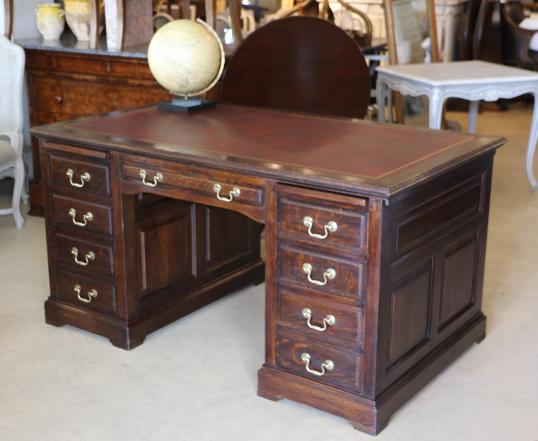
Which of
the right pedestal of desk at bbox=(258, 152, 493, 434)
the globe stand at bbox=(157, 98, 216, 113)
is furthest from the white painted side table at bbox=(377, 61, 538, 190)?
the right pedestal of desk at bbox=(258, 152, 493, 434)

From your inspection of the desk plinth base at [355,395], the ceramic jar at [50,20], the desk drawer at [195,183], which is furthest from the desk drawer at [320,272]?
the ceramic jar at [50,20]

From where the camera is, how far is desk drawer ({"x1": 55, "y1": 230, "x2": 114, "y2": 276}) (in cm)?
316

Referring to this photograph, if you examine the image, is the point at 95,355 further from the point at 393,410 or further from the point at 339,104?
the point at 339,104

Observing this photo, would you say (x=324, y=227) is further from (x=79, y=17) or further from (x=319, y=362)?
(x=79, y=17)

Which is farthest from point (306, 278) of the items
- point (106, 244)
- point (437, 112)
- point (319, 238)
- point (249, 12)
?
point (249, 12)

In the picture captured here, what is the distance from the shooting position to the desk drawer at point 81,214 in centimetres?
311

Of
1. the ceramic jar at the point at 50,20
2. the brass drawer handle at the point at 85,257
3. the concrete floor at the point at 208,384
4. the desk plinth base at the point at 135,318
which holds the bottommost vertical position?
the concrete floor at the point at 208,384

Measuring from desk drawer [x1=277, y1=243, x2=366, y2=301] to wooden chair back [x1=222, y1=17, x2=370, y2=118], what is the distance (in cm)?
146

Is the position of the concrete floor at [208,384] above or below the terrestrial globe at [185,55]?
below

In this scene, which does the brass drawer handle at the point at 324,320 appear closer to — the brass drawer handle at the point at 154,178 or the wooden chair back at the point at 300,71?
the brass drawer handle at the point at 154,178

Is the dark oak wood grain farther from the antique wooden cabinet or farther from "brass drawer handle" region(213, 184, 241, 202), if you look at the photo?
"brass drawer handle" region(213, 184, 241, 202)

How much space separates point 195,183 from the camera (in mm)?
2797

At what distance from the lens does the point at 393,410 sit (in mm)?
2686

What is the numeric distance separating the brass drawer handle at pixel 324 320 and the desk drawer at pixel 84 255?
86 cm
